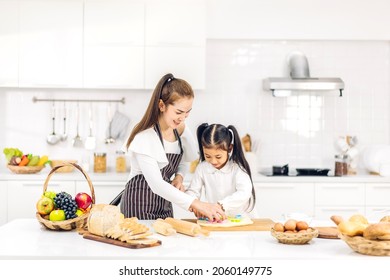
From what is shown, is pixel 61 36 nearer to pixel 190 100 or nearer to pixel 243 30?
pixel 243 30

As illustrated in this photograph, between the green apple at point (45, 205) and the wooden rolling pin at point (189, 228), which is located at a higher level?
the green apple at point (45, 205)

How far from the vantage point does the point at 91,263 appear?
220 centimetres

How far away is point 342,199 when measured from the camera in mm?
5051

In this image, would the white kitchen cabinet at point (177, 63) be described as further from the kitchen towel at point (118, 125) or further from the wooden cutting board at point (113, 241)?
the wooden cutting board at point (113, 241)

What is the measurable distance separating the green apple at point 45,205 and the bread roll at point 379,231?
1.36 m

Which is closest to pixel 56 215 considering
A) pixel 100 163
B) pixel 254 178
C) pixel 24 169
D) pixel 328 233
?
pixel 328 233

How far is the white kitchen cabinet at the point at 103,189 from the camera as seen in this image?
496 cm

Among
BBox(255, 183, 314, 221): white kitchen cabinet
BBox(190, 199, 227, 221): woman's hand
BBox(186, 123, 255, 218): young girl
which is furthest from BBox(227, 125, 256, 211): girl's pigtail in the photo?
BBox(255, 183, 314, 221): white kitchen cabinet

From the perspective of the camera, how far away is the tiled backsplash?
5.53 meters

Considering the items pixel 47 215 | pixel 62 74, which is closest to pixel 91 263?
pixel 47 215

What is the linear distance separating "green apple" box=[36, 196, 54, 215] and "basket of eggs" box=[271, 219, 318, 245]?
3.24ft

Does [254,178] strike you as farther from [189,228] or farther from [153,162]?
[189,228]

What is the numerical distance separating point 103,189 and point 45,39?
1.35 metres

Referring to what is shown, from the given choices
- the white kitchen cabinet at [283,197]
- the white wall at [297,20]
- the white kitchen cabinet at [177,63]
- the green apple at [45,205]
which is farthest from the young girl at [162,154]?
the white wall at [297,20]
